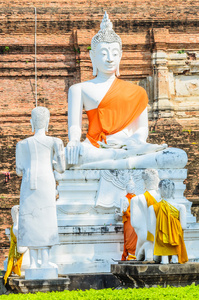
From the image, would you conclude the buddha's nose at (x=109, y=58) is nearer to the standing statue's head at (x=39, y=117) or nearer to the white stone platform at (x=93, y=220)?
the white stone platform at (x=93, y=220)

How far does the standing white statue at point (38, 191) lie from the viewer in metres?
7.21

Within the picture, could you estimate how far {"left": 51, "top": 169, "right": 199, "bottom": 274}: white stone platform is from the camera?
9.07m

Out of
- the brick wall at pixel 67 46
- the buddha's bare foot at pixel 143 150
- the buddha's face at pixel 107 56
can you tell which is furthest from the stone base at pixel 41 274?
the brick wall at pixel 67 46

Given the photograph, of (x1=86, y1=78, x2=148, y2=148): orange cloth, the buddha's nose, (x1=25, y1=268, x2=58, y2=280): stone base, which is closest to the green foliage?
(x1=25, y1=268, x2=58, y2=280): stone base

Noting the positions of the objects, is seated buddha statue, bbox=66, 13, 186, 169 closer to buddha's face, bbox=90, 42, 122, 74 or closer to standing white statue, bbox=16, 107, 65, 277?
buddha's face, bbox=90, 42, 122, 74

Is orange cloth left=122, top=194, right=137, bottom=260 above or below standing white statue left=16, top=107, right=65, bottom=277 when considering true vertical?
below

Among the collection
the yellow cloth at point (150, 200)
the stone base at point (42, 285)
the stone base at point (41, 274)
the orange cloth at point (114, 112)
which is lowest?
the stone base at point (42, 285)

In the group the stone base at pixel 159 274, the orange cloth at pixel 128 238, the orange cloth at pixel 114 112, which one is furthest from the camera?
the orange cloth at pixel 114 112

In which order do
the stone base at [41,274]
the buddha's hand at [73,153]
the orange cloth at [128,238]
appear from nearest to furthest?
the stone base at [41,274] → the orange cloth at [128,238] → the buddha's hand at [73,153]

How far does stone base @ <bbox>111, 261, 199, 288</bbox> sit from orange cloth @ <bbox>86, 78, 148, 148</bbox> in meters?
4.14

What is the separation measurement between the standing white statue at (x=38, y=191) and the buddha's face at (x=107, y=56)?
141 inches

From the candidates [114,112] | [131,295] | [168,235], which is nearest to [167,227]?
[168,235]

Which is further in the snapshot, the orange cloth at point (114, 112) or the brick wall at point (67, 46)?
the brick wall at point (67, 46)

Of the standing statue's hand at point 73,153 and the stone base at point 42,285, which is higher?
the standing statue's hand at point 73,153
